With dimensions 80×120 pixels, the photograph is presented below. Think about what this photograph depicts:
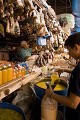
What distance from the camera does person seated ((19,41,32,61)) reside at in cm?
430

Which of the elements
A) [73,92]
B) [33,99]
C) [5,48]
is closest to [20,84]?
[33,99]

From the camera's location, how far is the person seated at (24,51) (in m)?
4.30

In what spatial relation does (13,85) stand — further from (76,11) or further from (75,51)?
(76,11)

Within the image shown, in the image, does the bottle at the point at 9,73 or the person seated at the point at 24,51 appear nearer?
the bottle at the point at 9,73

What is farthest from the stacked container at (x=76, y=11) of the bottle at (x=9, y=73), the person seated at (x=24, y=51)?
the bottle at (x=9, y=73)

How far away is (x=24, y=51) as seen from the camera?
432 cm

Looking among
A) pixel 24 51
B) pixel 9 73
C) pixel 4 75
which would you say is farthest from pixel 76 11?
pixel 4 75

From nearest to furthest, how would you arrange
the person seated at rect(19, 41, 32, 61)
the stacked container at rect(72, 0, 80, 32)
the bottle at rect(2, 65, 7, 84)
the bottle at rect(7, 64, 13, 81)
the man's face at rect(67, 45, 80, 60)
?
1. the man's face at rect(67, 45, 80, 60)
2. the bottle at rect(2, 65, 7, 84)
3. the bottle at rect(7, 64, 13, 81)
4. the person seated at rect(19, 41, 32, 61)
5. the stacked container at rect(72, 0, 80, 32)

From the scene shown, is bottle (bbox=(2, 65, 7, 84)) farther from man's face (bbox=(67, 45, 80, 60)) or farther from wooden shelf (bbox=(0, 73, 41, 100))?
man's face (bbox=(67, 45, 80, 60))

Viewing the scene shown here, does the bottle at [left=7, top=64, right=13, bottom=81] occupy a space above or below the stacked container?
below

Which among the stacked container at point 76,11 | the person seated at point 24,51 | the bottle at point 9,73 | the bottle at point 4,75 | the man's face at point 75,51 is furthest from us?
the stacked container at point 76,11

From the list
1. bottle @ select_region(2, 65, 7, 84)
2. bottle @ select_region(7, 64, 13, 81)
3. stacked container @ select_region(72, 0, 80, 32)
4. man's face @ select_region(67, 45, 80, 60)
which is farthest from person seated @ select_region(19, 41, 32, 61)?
stacked container @ select_region(72, 0, 80, 32)

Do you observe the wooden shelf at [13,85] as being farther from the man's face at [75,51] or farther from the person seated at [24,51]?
the person seated at [24,51]

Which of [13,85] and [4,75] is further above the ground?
[4,75]
